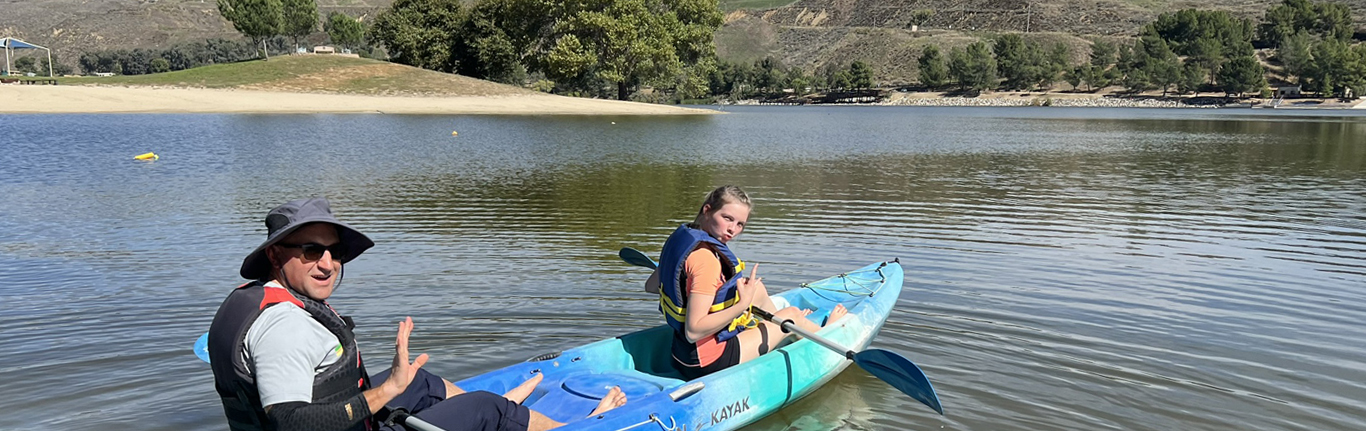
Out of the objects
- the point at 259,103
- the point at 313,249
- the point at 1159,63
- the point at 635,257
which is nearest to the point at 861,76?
the point at 1159,63

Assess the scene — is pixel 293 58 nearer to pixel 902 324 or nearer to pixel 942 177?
pixel 942 177

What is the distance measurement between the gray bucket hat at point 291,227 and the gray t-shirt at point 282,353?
9.5 inches

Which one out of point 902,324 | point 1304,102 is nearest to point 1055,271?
point 902,324

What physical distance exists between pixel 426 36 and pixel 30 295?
7420 cm

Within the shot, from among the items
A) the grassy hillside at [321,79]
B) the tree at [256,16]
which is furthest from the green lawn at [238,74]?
the tree at [256,16]

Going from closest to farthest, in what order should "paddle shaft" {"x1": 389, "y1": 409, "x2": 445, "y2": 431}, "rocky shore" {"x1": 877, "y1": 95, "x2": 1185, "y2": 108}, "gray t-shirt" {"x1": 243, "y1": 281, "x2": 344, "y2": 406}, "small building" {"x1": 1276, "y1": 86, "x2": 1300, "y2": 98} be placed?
"gray t-shirt" {"x1": 243, "y1": 281, "x2": 344, "y2": 406}, "paddle shaft" {"x1": 389, "y1": 409, "x2": 445, "y2": 431}, "small building" {"x1": 1276, "y1": 86, "x2": 1300, "y2": 98}, "rocky shore" {"x1": 877, "y1": 95, "x2": 1185, "y2": 108}

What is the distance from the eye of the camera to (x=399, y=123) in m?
42.8

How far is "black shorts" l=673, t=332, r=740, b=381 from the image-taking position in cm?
643

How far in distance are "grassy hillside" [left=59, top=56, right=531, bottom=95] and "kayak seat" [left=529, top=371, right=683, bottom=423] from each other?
6180cm

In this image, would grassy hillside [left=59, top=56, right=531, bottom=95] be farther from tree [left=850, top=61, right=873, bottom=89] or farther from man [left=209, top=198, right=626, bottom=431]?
tree [left=850, top=61, right=873, bottom=89]

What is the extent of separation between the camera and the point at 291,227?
3.50 metres

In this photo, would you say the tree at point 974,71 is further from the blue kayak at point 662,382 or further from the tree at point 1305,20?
the blue kayak at point 662,382

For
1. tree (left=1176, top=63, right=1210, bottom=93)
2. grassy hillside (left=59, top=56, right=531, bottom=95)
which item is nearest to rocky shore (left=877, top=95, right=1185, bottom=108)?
tree (left=1176, top=63, right=1210, bottom=93)

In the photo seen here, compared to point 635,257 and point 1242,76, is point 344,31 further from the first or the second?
point 635,257
